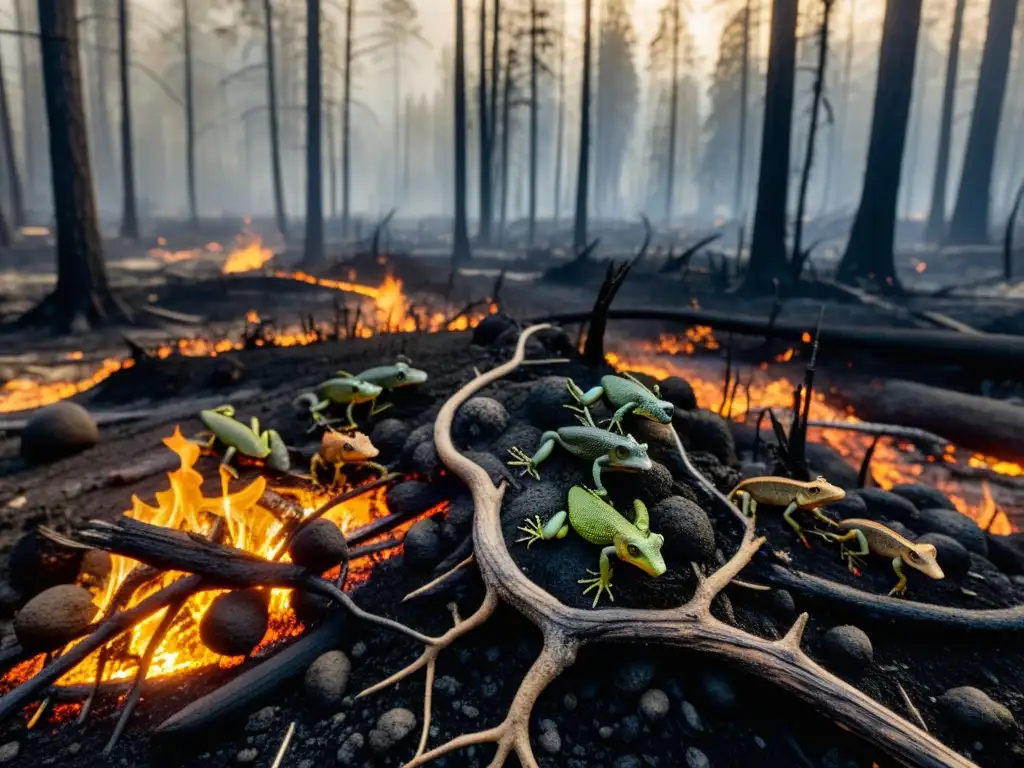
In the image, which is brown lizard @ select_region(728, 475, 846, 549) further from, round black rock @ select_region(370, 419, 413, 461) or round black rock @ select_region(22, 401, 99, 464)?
round black rock @ select_region(22, 401, 99, 464)

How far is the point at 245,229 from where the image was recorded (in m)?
38.0

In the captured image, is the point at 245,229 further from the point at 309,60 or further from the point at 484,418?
the point at 484,418

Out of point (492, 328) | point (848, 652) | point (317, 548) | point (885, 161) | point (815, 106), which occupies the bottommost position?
point (848, 652)

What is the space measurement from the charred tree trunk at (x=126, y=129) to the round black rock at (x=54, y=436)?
28489 millimetres

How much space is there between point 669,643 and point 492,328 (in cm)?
412

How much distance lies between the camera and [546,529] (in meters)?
2.87

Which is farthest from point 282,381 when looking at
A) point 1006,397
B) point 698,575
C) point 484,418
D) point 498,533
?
point 1006,397

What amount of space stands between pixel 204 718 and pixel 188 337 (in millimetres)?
10600

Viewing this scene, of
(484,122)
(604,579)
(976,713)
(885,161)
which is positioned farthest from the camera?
(484,122)

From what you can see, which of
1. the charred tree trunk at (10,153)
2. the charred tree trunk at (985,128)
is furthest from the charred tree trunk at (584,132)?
the charred tree trunk at (10,153)

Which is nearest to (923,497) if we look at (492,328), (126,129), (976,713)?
(976,713)

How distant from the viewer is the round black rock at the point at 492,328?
19.7ft

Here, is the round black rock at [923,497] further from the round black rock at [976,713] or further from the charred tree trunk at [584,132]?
the charred tree trunk at [584,132]

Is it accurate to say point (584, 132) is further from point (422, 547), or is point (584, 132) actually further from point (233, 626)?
point (233, 626)
